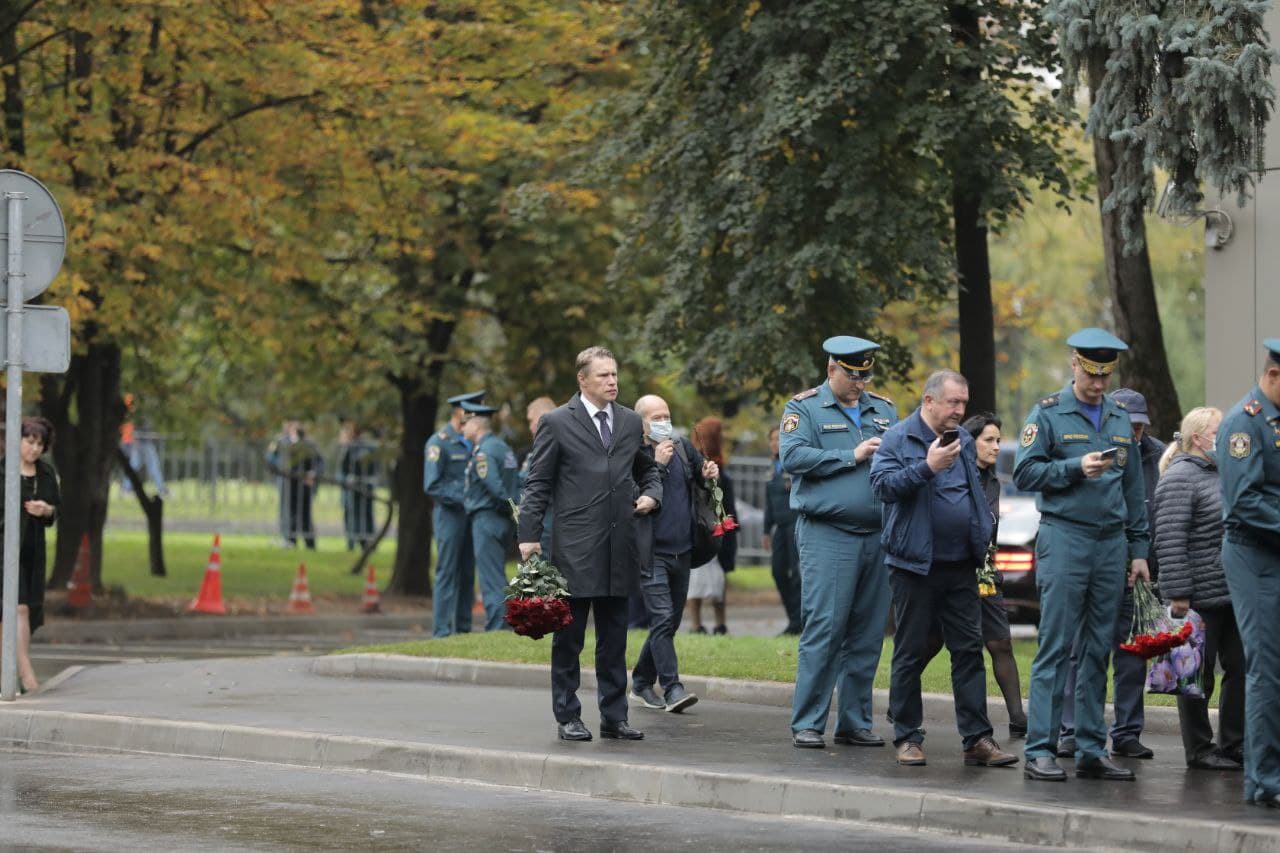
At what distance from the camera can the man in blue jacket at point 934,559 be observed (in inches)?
408

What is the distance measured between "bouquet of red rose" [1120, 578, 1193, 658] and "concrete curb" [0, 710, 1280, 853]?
1.52m

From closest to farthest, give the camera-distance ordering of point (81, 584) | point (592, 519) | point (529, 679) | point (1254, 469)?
point (1254, 469) < point (592, 519) < point (529, 679) < point (81, 584)

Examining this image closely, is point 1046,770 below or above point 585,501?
below

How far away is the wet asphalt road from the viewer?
28.4ft

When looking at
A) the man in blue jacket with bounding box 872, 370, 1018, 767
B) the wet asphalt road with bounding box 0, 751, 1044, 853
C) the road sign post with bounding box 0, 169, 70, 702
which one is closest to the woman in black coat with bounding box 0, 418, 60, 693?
the road sign post with bounding box 0, 169, 70, 702

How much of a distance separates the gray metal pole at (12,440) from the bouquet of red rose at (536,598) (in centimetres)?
370

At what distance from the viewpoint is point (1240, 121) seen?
1348 cm

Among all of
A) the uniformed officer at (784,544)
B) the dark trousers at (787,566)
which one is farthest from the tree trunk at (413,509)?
the dark trousers at (787,566)

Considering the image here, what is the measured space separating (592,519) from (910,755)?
6.89ft

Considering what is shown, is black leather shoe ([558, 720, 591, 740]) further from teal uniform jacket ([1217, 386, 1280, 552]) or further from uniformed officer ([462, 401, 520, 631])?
uniformed officer ([462, 401, 520, 631])

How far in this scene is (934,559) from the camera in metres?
10.5

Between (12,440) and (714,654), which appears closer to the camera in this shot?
(12,440)

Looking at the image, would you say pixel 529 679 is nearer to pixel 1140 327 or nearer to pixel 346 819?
pixel 346 819

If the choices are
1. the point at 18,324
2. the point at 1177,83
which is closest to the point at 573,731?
the point at 18,324
